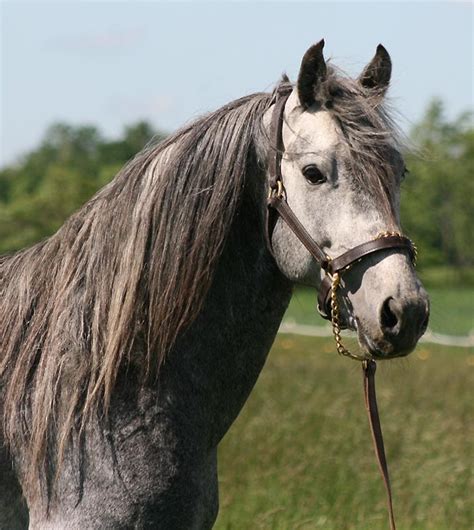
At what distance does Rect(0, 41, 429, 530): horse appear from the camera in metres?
3.58

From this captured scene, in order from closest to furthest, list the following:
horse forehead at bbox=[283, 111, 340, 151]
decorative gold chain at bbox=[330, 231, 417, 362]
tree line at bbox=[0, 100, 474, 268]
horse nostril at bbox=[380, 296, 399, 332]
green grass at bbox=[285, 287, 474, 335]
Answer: horse nostril at bbox=[380, 296, 399, 332]
decorative gold chain at bbox=[330, 231, 417, 362]
horse forehead at bbox=[283, 111, 340, 151]
green grass at bbox=[285, 287, 474, 335]
tree line at bbox=[0, 100, 474, 268]

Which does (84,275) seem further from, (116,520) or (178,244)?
(116,520)

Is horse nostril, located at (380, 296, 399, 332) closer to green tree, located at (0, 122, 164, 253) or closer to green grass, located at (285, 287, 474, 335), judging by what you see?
green grass, located at (285, 287, 474, 335)

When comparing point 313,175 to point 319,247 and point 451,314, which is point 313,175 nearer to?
point 319,247

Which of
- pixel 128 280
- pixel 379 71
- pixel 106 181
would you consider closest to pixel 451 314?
pixel 106 181

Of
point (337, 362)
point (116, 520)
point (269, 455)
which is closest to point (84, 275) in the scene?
point (116, 520)

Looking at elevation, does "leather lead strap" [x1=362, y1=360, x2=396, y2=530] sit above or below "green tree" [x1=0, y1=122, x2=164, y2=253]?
above

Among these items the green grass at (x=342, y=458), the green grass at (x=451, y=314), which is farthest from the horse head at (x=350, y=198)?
the green grass at (x=451, y=314)

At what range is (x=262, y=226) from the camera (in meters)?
3.86

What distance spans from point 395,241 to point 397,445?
6.42m

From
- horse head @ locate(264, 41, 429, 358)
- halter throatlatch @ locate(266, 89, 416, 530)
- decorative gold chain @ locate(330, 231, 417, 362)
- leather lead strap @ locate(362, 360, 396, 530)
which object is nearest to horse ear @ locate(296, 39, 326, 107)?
horse head @ locate(264, 41, 429, 358)

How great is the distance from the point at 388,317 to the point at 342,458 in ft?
18.6

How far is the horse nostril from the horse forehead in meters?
0.61

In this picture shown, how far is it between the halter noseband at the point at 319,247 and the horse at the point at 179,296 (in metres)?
0.02
